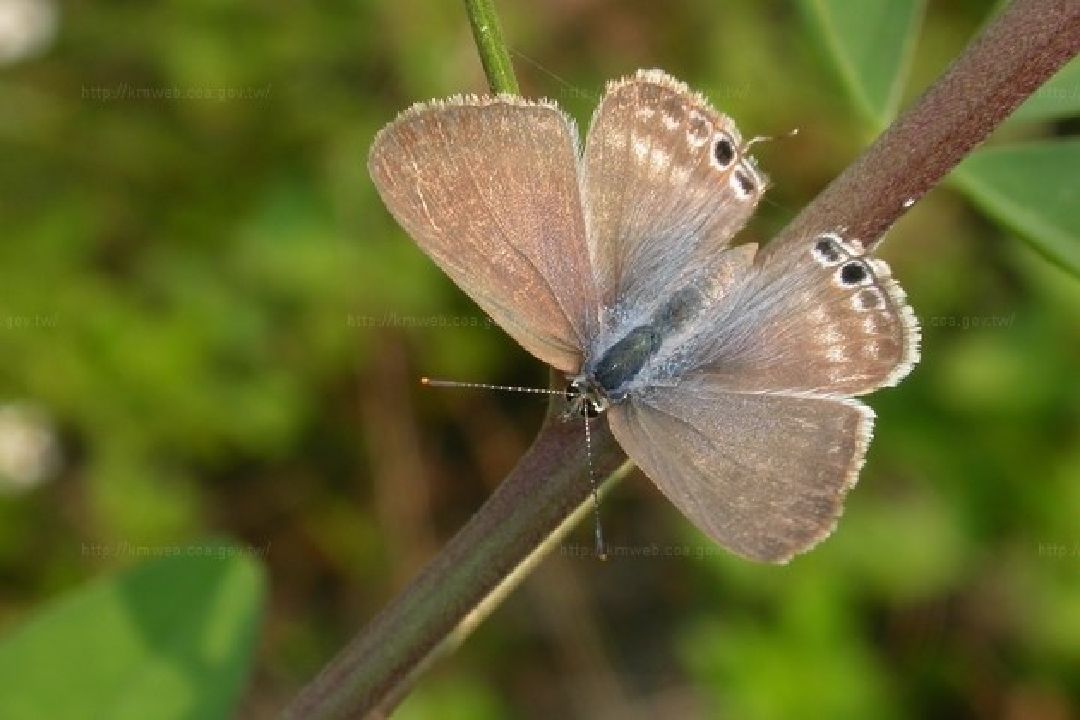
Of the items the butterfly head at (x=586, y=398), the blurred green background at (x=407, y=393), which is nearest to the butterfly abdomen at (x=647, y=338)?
the butterfly head at (x=586, y=398)

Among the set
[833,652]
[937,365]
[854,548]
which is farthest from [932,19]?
[833,652]

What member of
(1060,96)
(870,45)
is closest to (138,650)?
(870,45)

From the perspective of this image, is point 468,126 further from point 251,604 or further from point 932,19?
point 932,19

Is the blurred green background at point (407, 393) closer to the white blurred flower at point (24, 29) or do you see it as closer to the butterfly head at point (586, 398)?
the white blurred flower at point (24, 29)

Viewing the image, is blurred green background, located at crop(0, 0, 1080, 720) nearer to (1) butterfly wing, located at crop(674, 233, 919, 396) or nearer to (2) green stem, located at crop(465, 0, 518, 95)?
(1) butterfly wing, located at crop(674, 233, 919, 396)

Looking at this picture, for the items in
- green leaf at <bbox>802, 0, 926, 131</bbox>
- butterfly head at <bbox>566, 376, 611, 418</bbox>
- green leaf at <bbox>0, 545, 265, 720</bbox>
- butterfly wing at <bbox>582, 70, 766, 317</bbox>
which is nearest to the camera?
butterfly head at <bbox>566, 376, 611, 418</bbox>

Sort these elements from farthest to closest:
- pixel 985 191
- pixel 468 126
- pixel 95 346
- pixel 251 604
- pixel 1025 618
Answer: pixel 95 346 < pixel 1025 618 < pixel 251 604 < pixel 468 126 < pixel 985 191

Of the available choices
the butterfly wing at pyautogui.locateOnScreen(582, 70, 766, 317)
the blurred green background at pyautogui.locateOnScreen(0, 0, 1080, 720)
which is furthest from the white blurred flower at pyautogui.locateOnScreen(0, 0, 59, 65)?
the butterfly wing at pyautogui.locateOnScreen(582, 70, 766, 317)
